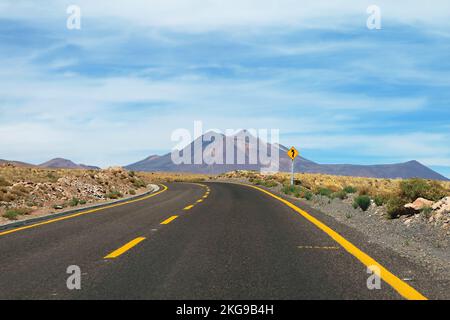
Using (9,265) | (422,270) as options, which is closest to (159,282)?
(9,265)

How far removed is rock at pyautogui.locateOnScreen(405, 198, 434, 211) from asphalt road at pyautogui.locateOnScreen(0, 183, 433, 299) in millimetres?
2456

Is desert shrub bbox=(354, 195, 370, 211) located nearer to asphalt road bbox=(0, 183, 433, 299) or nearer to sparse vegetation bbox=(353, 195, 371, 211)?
sparse vegetation bbox=(353, 195, 371, 211)

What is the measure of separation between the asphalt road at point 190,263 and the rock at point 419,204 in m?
2.46

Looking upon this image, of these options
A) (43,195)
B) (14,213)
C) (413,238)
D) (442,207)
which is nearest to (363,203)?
(442,207)

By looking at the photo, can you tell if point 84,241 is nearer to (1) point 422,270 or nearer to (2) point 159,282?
(2) point 159,282

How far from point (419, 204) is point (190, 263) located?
23.9 ft

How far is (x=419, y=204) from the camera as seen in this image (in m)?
11.2

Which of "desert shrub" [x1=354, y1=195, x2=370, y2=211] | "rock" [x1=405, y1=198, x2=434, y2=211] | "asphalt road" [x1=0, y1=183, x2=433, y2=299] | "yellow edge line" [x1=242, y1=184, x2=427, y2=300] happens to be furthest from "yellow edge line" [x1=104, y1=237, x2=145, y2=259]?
"desert shrub" [x1=354, y1=195, x2=370, y2=211]

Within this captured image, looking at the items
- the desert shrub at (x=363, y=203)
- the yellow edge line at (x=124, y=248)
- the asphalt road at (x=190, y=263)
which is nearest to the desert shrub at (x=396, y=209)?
the desert shrub at (x=363, y=203)

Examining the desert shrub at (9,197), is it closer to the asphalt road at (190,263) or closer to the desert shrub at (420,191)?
the asphalt road at (190,263)

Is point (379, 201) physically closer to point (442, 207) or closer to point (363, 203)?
point (363, 203)

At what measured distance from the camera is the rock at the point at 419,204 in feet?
36.2

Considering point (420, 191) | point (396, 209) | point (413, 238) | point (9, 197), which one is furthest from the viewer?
point (9, 197)
